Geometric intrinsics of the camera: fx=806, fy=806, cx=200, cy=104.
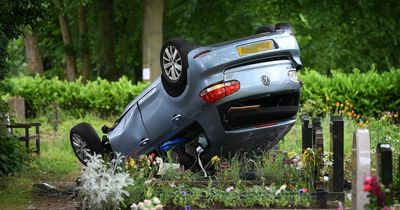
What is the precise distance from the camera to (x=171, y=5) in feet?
96.0

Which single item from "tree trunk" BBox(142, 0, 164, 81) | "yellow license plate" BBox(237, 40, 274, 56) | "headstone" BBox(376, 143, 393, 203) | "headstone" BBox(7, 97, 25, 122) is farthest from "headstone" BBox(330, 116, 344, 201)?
"tree trunk" BBox(142, 0, 164, 81)

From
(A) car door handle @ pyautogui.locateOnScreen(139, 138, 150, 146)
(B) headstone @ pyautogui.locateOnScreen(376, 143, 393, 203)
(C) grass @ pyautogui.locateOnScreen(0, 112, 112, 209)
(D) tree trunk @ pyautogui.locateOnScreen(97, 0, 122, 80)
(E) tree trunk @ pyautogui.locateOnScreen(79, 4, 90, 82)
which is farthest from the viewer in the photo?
(E) tree trunk @ pyautogui.locateOnScreen(79, 4, 90, 82)

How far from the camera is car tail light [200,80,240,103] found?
31.0ft

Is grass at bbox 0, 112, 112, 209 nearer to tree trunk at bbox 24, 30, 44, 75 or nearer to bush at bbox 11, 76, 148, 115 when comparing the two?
bush at bbox 11, 76, 148, 115

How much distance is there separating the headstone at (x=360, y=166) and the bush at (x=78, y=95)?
1372 cm

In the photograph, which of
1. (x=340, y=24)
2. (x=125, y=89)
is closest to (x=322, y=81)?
(x=125, y=89)

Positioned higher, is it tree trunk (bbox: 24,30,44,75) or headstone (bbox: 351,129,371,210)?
tree trunk (bbox: 24,30,44,75)

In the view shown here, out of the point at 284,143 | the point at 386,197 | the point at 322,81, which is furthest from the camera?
the point at 322,81

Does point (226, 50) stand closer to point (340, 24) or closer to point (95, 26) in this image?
point (340, 24)

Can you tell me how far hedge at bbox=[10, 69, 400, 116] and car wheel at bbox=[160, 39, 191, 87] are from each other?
8.16 metres

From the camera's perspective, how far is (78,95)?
21.6 meters

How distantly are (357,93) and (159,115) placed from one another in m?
10.2

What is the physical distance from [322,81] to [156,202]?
1279 cm

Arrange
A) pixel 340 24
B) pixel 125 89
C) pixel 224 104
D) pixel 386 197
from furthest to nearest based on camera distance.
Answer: pixel 340 24 < pixel 125 89 < pixel 224 104 < pixel 386 197
